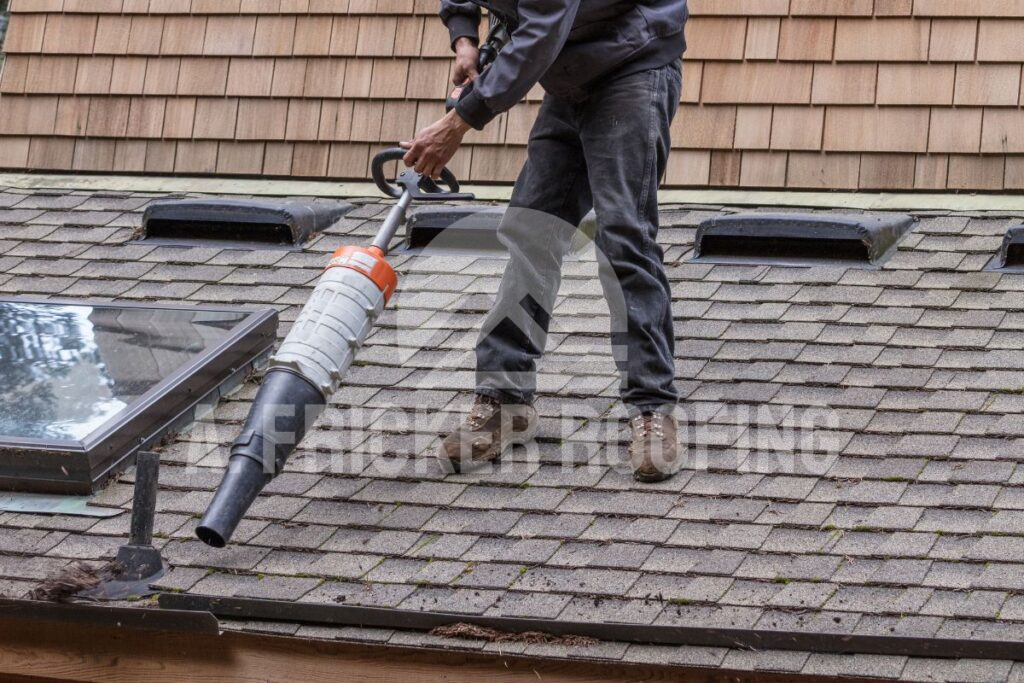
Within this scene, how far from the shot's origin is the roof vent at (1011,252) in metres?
4.05

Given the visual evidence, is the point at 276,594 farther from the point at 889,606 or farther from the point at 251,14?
the point at 251,14

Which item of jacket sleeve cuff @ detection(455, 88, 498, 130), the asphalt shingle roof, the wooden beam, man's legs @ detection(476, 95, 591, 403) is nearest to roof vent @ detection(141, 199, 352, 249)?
the asphalt shingle roof

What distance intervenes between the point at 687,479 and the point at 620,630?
67 cm

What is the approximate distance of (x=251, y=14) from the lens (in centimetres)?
564

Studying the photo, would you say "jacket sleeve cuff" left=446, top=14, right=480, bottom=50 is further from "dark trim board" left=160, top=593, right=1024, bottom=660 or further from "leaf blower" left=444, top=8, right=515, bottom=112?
"dark trim board" left=160, top=593, right=1024, bottom=660

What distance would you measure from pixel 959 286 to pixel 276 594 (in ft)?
7.18

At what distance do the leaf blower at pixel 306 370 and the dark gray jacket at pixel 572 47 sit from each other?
0.46m

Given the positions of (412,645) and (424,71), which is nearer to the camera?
(412,645)

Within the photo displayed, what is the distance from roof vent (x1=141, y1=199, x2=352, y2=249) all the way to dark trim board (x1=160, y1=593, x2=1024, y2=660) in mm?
1974

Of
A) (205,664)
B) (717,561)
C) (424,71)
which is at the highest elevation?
(424,71)

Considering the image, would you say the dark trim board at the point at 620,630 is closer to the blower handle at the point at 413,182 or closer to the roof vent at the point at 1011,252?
the blower handle at the point at 413,182

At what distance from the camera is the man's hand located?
3.27 metres

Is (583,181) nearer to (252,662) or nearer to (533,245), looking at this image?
(533,245)

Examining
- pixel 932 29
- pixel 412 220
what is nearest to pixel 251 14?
pixel 412 220
